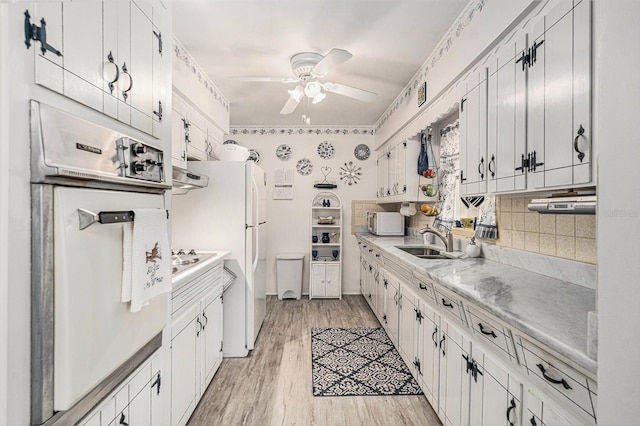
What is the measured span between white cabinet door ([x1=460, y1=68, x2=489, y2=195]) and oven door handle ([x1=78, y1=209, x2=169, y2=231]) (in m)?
1.78

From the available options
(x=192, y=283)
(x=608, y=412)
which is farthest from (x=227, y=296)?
(x=608, y=412)

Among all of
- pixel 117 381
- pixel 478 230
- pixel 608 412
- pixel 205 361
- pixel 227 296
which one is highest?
pixel 478 230

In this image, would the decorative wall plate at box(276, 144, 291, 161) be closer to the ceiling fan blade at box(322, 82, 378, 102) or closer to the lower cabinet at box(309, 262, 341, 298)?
the lower cabinet at box(309, 262, 341, 298)

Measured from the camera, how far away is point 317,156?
481 cm

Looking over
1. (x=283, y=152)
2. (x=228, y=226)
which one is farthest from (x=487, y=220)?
(x=283, y=152)

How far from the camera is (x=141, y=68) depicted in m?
1.13

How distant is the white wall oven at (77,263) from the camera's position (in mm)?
698

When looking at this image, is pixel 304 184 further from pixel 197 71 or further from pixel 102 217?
pixel 102 217

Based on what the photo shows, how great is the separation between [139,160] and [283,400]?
1.87 metres

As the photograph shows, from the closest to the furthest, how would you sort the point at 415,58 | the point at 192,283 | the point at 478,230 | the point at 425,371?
1. the point at 192,283
2. the point at 425,371
3. the point at 478,230
4. the point at 415,58

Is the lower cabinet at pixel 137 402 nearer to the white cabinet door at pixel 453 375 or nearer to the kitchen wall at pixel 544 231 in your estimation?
the white cabinet door at pixel 453 375

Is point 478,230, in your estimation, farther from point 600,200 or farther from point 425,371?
point 600,200

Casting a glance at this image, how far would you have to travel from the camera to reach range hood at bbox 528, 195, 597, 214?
108 centimetres

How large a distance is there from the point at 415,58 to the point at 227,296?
266cm
